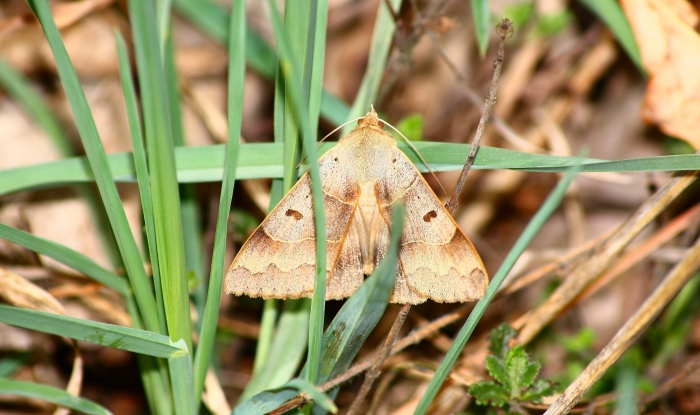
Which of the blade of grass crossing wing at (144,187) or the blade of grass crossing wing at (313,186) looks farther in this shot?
the blade of grass crossing wing at (144,187)

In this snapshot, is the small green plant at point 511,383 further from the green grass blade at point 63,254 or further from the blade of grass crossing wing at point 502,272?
the green grass blade at point 63,254

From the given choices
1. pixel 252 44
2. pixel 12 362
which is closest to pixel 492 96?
pixel 252 44

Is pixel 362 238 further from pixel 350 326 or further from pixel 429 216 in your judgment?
pixel 350 326

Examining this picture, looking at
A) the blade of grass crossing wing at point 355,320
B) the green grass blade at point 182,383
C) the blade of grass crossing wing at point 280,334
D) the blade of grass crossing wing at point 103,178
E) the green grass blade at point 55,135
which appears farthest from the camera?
the green grass blade at point 55,135

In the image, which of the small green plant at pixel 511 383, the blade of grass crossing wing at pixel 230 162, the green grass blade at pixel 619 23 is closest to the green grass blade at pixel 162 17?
the blade of grass crossing wing at pixel 230 162

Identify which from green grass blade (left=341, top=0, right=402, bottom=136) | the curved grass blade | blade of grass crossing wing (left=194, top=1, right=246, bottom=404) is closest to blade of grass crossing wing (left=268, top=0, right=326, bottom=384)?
the curved grass blade

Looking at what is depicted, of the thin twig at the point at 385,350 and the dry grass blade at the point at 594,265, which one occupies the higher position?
the dry grass blade at the point at 594,265

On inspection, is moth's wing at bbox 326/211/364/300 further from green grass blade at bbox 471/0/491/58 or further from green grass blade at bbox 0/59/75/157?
green grass blade at bbox 0/59/75/157
